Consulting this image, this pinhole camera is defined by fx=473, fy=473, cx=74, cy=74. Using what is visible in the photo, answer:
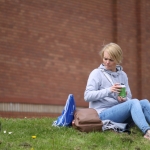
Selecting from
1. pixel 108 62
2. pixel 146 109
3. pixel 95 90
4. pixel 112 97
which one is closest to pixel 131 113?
pixel 146 109

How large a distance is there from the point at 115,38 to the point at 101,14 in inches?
30.1

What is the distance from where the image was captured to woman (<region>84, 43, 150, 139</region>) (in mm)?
6437

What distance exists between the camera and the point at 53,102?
11398mm

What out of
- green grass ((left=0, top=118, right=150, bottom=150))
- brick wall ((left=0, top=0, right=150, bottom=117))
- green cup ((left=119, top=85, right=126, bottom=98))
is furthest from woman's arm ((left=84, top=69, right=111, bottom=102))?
brick wall ((left=0, top=0, right=150, bottom=117))

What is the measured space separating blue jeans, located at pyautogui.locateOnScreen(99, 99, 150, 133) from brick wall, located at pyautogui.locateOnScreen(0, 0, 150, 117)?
14.2ft

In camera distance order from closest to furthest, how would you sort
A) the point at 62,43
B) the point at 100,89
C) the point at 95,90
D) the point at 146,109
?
the point at 146,109, the point at 95,90, the point at 100,89, the point at 62,43

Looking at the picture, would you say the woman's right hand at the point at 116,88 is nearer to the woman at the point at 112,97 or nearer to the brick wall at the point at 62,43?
the woman at the point at 112,97

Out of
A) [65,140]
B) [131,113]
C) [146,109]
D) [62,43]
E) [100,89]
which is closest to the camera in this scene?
[65,140]

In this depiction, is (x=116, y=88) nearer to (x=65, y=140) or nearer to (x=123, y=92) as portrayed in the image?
(x=123, y=92)

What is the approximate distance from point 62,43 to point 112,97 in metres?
5.12

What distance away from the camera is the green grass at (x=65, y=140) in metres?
5.59

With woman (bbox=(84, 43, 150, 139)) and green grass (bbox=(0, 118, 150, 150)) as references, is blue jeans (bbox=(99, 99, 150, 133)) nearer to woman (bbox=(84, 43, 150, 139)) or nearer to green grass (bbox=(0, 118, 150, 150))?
woman (bbox=(84, 43, 150, 139))

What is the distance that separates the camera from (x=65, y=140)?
5949 millimetres

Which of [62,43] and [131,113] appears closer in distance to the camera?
[131,113]
